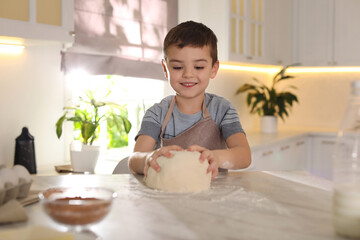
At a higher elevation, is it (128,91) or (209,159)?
(128,91)

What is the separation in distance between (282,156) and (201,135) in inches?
72.6

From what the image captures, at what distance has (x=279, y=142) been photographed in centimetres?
316

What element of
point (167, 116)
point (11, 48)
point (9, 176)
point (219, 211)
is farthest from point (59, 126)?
point (219, 211)

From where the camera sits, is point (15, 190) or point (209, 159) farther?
point (209, 159)

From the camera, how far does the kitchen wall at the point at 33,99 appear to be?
6.80ft

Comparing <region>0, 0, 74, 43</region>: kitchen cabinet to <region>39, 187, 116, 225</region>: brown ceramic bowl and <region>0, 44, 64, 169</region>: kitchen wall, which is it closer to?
<region>0, 44, 64, 169</region>: kitchen wall

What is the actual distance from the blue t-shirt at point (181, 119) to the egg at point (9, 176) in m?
0.68

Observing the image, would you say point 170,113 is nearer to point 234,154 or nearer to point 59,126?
point 234,154

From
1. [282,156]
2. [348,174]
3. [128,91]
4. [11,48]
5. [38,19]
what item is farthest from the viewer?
[282,156]

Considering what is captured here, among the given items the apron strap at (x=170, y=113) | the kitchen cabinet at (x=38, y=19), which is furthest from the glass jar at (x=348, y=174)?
the kitchen cabinet at (x=38, y=19)

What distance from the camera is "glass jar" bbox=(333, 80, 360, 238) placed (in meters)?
0.68

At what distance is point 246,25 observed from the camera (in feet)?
10.8

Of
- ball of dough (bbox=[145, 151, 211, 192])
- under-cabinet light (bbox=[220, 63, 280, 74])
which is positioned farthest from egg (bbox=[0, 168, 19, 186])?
under-cabinet light (bbox=[220, 63, 280, 74])

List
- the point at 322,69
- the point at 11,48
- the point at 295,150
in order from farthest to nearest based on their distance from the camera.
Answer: the point at 322,69 < the point at 295,150 < the point at 11,48
